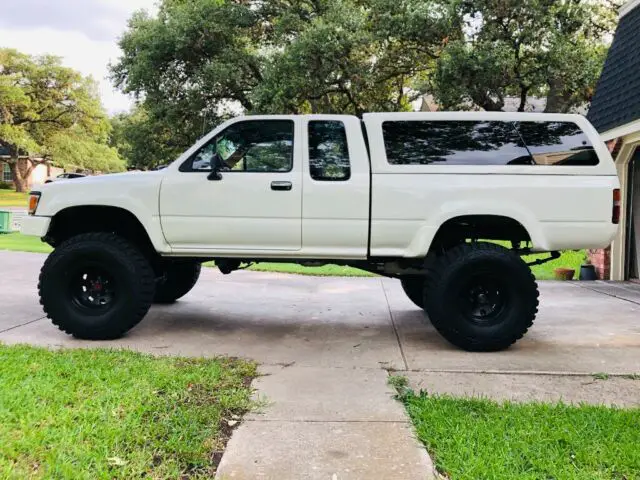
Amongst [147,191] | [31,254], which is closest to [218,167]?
[147,191]

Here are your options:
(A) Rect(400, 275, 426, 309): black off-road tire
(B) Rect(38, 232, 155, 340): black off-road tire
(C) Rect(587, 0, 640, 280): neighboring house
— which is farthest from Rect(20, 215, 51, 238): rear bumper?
(C) Rect(587, 0, 640, 280): neighboring house

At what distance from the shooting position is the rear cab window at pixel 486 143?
4973mm

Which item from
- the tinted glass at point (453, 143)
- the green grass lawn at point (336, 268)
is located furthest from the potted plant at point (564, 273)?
the tinted glass at point (453, 143)

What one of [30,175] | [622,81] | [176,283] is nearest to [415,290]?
[176,283]

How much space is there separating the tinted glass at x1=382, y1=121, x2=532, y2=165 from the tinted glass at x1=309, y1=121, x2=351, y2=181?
0.41 m

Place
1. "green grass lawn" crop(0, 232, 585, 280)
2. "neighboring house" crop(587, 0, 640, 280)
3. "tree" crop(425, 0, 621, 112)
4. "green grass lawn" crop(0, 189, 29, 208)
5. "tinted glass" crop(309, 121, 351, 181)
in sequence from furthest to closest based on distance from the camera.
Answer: "green grass lawn" crop(0, 189, 29, 208)
"tree" crop(425, 0, 621, 112)
"green grass lawn" crop(0, 232, 585, 280)
"neighboring house" crop(587, 0, 640, 280)
"tinted glass" crop(309, 121, 351, 181)

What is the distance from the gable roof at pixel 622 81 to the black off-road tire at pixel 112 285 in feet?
25.2

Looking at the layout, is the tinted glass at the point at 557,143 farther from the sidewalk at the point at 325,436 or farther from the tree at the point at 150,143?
the tree at the point at 150,143

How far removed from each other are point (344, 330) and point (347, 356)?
104cm

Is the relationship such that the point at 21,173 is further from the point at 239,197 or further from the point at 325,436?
the point at 325,436

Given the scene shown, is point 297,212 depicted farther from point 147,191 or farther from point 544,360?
point 544,360

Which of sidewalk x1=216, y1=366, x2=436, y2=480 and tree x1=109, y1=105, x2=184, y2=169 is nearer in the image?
sidewalk x1=216, y1=366, x2=436, y2=480

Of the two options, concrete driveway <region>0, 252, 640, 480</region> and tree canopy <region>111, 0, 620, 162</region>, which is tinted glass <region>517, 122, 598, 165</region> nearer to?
concrete driveway <region>0, 252, 640, 480</region>

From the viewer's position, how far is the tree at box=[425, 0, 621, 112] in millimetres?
14109
